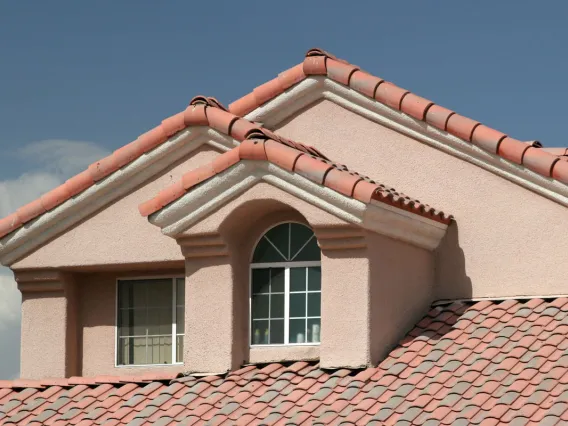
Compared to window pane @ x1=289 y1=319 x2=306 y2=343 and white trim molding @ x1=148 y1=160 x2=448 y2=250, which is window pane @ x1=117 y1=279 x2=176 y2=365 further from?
window pane @ x1=289 y1=319 x2=306 y2=343

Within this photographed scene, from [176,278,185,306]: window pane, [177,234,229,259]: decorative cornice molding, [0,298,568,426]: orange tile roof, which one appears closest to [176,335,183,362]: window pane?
[176,278,185,306]: window pane

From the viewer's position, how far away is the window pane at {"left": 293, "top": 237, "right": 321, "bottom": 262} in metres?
21.6

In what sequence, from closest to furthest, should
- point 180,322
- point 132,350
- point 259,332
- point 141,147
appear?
point 259,332
point 141,147
point 180,322
point 132,350

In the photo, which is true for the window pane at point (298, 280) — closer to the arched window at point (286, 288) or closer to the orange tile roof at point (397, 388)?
the arched window at point (286, 288)

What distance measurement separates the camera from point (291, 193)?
20.9m

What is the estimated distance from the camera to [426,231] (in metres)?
21.9

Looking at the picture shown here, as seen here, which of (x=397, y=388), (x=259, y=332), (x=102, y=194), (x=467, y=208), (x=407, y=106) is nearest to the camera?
(x=397, y=388)

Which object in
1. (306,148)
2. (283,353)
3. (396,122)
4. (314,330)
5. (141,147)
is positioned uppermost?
(396,122)

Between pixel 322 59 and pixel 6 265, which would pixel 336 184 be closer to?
pixel 322 59

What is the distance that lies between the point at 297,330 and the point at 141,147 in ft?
12.4

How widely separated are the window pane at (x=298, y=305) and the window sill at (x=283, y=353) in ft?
1.60

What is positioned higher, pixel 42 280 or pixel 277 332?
pixel 42 280

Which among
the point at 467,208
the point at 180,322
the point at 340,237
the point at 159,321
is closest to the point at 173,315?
the point at 180,322

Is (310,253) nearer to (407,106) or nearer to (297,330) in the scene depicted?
(297,330)
